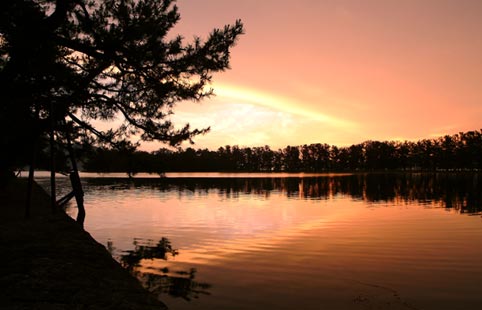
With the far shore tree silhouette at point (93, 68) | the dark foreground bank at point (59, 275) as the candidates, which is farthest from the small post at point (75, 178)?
the dark foreground bank at point (59, 275)

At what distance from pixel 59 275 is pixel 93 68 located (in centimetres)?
680

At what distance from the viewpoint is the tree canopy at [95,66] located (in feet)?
29.3

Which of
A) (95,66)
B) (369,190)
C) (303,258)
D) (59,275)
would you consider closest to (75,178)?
(95,66)

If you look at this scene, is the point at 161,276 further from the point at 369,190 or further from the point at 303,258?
the point at 369,190

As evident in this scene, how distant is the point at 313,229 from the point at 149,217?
40.2 feet

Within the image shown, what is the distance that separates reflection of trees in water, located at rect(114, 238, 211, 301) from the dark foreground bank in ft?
6.22

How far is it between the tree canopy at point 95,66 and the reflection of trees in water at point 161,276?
14.8ft

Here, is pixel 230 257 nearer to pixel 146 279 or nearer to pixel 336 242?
pixel 146 279

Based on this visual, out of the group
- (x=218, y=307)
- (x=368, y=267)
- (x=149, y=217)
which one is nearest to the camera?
(x=218, y=307)

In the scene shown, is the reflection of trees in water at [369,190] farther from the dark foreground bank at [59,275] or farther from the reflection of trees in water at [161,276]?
the dark foreground bank at [59,275]

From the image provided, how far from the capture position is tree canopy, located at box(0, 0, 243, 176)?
8.92m

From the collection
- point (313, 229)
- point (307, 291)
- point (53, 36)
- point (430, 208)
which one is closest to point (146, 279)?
point (307, 291)

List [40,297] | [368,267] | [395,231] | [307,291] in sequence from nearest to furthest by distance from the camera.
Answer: [40,297]
[307,291]
[368,267]
[395,231]

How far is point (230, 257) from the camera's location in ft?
48.5
